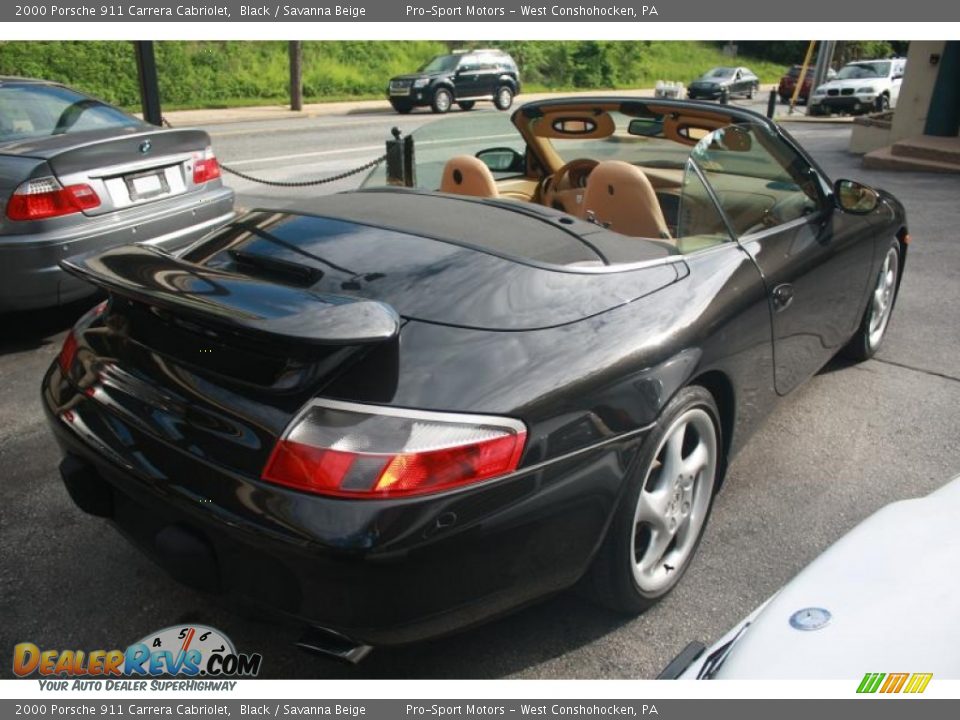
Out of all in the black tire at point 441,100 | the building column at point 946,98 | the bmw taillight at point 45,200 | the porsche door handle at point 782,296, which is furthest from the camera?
the black tire at point 441,100

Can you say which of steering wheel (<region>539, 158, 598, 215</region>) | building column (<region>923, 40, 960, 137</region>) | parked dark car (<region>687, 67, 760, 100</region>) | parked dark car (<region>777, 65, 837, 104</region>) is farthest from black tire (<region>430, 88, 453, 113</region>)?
steering wheel (<region>539, 158, 598, 215</region>)

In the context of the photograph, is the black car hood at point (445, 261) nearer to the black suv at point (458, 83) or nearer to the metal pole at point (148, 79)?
the metal pole at point (148, 79)

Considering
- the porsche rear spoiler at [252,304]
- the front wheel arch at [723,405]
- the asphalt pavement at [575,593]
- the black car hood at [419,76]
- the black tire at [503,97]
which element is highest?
the porsche rear spoiler at [252,304]

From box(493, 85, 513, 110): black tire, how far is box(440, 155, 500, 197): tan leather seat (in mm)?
23840

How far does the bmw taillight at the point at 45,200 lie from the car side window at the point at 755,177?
340cm

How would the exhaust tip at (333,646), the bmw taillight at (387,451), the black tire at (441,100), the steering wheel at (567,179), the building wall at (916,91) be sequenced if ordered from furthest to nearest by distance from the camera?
1. the black tire at (441,100)
2. the building wall at (916,91)
3. the steering wheel at (567,179)
4. the exhaust tip at (333,646)
5. the bmw taillight at (387,451)

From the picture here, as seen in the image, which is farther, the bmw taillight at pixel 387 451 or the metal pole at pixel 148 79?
the metal pole at pixel 148 79

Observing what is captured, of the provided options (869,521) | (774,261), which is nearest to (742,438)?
(774,261)

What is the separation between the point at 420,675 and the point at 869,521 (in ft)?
4.07

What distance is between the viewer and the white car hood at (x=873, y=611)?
1522mm

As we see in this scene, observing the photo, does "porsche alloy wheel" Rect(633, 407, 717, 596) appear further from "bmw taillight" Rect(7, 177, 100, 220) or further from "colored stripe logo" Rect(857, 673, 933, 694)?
"bmw taillight" Rect(7, 177, 100, 220)

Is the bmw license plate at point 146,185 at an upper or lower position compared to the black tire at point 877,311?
upper

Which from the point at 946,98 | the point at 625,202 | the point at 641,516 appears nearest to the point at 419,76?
the point at 946,98

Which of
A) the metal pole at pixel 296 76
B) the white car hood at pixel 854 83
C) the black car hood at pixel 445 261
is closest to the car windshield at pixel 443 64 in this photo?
the metal pole at pixel 296 76
